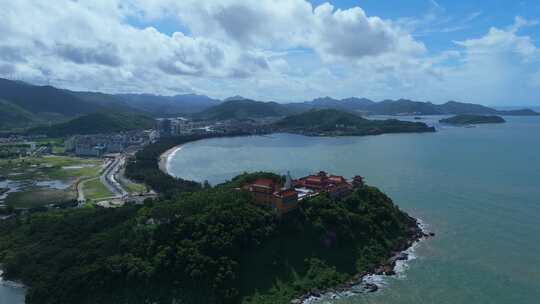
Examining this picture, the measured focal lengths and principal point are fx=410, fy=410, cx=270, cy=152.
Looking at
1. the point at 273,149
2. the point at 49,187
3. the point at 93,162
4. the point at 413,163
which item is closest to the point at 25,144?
the point at 93,162

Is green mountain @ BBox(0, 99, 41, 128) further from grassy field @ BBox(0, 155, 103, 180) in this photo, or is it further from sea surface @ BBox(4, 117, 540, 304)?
sea surface @ BBox(4, 117, 540, 304)

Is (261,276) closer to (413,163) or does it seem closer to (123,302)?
(123,302)

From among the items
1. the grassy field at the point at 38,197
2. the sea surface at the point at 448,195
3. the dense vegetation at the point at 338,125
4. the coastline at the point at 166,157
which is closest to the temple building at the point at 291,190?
the sea surface at the point at 448,195

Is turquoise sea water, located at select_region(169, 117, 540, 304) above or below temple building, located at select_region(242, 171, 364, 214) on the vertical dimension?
below

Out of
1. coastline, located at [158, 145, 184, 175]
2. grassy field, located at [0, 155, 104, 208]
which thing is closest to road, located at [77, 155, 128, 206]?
grassy field, located at [0, 155, 104, 208]

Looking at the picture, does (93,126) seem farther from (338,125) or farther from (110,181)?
(338,125)

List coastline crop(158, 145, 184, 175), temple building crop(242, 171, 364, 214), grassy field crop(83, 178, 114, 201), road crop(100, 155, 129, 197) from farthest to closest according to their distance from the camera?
1. coastline crop(158, 145, 184, 175)
2. road crop(100, 155, 129, 197)
3. grassy field crop(83, 178, 114, 201)
4. temple building crop(242, 171, 364, 214)
